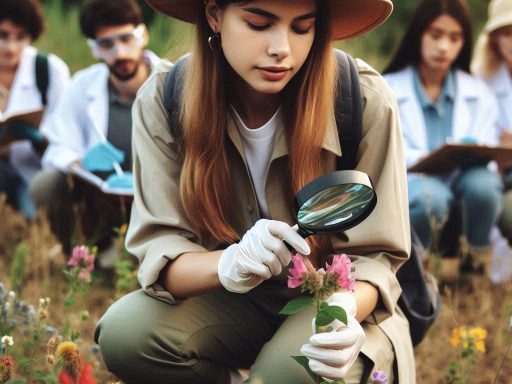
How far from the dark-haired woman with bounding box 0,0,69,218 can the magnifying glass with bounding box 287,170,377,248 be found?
3.11 m

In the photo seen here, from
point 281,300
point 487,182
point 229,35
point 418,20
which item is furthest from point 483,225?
point 229,35

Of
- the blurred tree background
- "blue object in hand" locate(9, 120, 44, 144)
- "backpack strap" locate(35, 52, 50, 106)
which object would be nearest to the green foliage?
"blue object in hand" locate(9, 120, 44, 144)

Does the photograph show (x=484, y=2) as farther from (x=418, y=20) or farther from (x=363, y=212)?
(x=363, y=212)

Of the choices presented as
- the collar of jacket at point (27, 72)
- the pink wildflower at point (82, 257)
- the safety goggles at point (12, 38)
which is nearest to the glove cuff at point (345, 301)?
the pink wildflower at point (82, 257)

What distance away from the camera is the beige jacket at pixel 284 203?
8.03ft

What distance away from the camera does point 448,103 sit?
185 inches

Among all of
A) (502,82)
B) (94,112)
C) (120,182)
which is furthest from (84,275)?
(502,82)

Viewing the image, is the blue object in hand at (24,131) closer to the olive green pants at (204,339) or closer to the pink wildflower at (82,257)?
the pink wildflower at (82,257)

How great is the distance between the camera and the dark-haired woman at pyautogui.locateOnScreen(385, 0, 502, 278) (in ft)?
14.2

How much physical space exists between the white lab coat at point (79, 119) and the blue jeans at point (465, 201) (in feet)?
4.54

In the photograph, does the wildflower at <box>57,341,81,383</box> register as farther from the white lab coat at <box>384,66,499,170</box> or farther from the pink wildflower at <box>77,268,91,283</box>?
the white lab coat at <box>384,66,499,170</box>

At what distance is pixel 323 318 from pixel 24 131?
298cm

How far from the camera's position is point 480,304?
13.4 ft

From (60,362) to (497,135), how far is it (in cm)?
300
